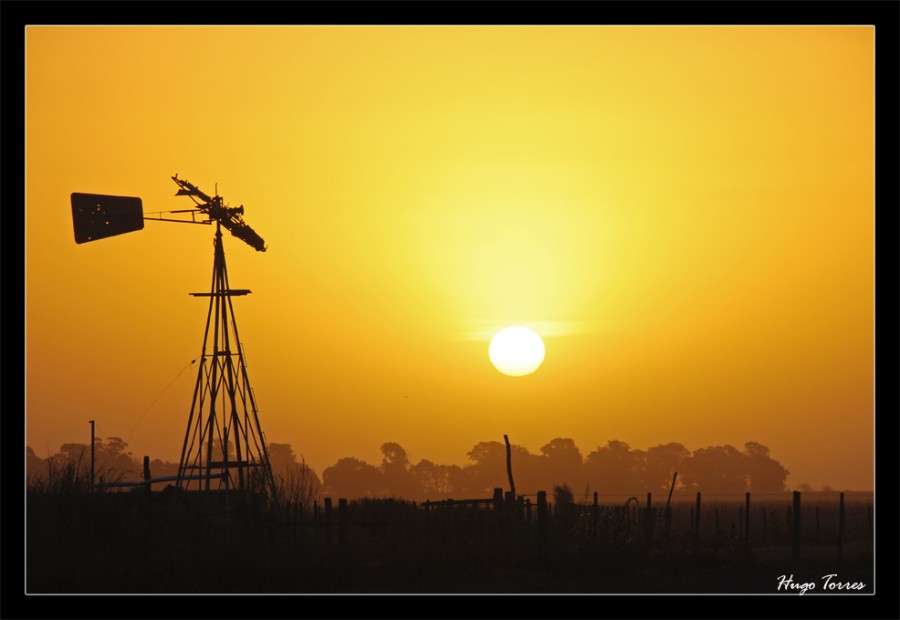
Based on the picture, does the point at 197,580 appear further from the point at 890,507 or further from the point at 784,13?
the point at 784,13

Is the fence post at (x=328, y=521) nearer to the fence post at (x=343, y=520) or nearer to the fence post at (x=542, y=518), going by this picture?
the fence post at (x=343, y=520)

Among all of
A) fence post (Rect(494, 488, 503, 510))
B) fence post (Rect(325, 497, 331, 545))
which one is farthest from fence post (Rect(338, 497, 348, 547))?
fence post (Rect(494, 488, 503, 510))

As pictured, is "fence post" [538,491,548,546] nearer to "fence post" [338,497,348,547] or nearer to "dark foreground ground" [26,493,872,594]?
"dark foreground ground" [26,493,872,594]

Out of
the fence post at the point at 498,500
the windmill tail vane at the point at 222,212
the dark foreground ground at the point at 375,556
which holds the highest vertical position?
the windmill tail vane at the point at 222,212

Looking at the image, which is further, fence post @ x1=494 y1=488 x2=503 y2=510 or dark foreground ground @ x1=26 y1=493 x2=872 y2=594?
fence post @ x1=494 y1=488 x2=503 y2=510

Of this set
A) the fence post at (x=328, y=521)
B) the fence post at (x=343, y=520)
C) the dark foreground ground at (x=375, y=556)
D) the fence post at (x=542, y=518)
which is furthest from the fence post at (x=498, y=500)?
the fence post at (x=343, y=520)

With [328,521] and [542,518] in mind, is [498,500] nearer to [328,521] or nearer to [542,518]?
[542,518]

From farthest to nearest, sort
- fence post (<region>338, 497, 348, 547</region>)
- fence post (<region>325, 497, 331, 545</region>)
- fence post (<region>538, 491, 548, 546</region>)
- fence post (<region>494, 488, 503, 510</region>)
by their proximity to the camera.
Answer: fence post (<region>494, 488, 503, 510</region>) → fence post (<region>538, 491, 548, 546</region>) → fence post (<region>325, 497, 331, 545</region>) → fence post (<region>338, 497, 348, 547</region>)

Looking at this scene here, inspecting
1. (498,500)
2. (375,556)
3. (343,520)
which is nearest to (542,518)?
(498,500)

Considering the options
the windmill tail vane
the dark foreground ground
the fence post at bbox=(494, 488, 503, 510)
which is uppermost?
the windmill tail vane

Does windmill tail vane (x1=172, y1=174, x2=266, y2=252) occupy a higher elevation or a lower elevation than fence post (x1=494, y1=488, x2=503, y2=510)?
higher

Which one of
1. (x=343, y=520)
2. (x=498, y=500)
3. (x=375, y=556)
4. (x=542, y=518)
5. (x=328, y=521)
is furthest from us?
(x=498, y=500)

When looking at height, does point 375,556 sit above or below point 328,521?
below

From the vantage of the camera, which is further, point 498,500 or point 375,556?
point 498,500
